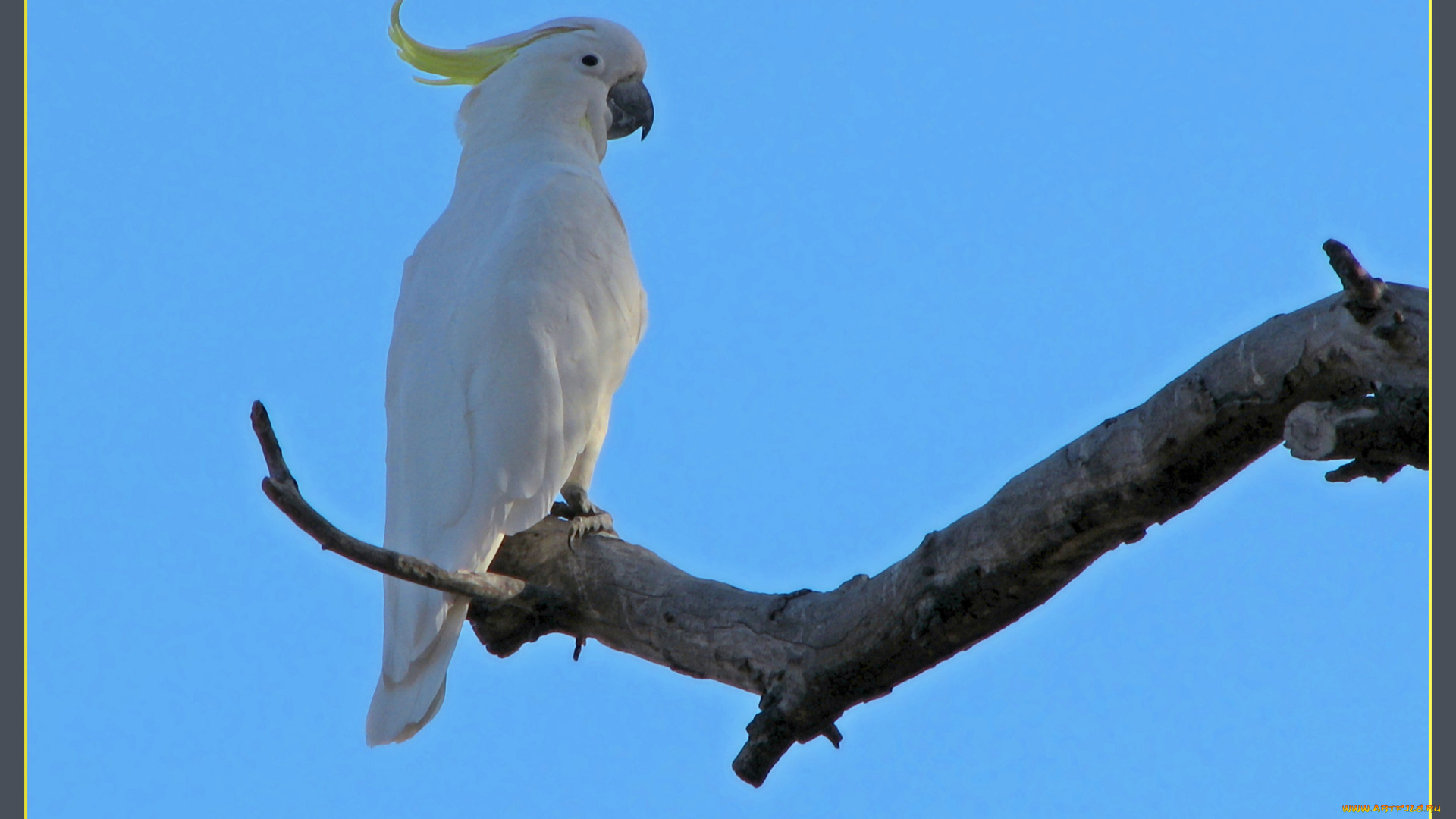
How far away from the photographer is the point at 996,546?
2066 mm

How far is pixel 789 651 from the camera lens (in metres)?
2.42

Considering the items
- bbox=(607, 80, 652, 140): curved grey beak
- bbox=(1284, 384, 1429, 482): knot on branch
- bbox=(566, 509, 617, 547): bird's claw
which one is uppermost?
bbox=(607, 80, 652, 140): curved grey beak

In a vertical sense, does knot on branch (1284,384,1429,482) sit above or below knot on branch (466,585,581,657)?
below

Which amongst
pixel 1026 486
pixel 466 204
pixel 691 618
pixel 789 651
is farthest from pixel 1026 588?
pixel 466 204

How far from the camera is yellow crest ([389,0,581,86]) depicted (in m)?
4.12

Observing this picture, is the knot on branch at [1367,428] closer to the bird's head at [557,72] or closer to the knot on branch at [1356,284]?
the knot on branch at [1356,284]

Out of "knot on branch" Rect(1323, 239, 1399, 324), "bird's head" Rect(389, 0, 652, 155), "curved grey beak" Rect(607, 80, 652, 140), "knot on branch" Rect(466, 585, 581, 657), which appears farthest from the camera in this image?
"curved grey beak" Rect(607, 80, 652, 140)

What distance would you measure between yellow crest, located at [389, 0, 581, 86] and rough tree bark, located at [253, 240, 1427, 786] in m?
1.92

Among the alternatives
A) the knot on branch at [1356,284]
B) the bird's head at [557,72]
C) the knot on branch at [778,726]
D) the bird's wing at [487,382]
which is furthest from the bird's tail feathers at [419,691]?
the knot on branch at [1356,284]

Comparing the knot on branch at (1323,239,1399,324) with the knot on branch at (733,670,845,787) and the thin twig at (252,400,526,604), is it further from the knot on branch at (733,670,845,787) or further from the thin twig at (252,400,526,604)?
the thin twig at (252,400,526,604)

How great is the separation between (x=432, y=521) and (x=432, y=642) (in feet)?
1.08

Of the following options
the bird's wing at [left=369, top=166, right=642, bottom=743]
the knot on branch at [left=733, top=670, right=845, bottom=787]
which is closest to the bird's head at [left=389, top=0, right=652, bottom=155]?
the bird's wing at [left=369, top=166, right=642, bottom=743]

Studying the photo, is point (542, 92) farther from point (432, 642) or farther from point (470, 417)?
point (432, 642)

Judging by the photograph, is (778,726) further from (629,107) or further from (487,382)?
(629,107)
